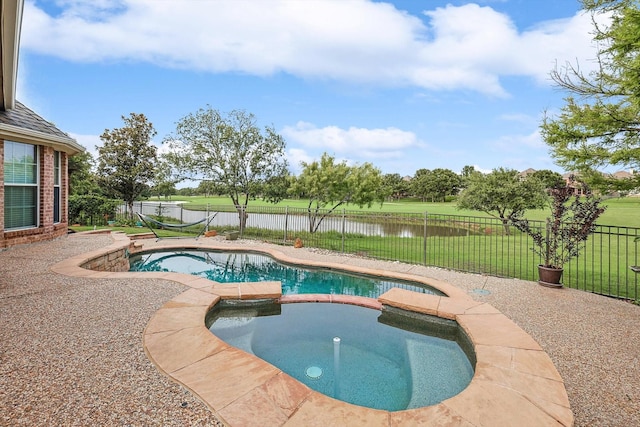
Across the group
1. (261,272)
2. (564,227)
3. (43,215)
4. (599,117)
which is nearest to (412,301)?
(564,227)

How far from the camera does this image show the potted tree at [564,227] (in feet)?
16.6

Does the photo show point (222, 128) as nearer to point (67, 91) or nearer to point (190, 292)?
point (67, 91)

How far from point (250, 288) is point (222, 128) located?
11367 millimetres

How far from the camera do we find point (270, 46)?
357 inches

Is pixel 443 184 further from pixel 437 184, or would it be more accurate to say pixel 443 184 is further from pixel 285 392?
pixel 285 392

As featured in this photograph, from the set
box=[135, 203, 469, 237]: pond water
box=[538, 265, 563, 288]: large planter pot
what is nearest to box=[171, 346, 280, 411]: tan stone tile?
box=[538, 265, 563, 288]: large planter pot

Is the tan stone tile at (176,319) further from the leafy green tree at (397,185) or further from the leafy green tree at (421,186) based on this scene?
the leafy green tree at (421,186)

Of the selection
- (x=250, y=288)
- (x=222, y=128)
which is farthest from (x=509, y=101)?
(x=250, y=288)

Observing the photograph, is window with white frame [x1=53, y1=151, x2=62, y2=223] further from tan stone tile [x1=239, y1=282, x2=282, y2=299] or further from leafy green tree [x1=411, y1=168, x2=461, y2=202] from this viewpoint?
leafy green tree [x1=411, y1=168, x2=461, y2=202]

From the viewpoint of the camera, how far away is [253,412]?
1.90 metres

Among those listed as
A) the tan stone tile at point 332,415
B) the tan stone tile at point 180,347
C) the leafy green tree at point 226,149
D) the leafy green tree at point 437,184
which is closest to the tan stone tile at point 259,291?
the tan stone tile at point 180,347

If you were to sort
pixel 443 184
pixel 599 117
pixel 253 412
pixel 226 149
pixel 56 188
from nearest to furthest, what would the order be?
pixel 253 412, pixel 599 117, pixel 56 188, pixel 226 149, pixel 443 184

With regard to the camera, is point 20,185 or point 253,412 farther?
point 20,185

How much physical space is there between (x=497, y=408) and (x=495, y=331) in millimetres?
1466
